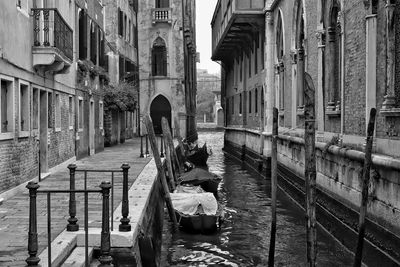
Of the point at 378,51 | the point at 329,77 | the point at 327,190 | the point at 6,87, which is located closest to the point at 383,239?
the point at 378,51

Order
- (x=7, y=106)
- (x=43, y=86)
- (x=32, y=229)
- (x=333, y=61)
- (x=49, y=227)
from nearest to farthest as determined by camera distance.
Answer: (x=32, y=229) < (x=49, y=227) < (x=7, y=106) < (x=333, y=61) < (x=43, y=86)

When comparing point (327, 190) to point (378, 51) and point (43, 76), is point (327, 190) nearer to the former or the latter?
point (378, 51)

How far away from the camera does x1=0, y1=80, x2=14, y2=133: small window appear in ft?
30.2

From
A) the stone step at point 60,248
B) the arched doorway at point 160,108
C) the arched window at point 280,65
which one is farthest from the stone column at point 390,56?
the arched doorway at point 160,108

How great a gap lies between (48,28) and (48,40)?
249mm

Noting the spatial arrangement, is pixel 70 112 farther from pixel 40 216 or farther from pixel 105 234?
pixel 105 234

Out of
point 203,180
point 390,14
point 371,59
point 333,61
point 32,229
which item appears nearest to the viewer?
point 32,229

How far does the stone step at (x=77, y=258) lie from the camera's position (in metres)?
5.13

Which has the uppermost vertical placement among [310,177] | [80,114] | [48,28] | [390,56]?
[48,28]

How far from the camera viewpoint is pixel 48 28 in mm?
10891

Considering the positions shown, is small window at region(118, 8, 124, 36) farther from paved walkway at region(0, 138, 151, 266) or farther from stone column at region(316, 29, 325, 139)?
stone column at region(316, 29, 325, 139)

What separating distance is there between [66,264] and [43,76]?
747 cm

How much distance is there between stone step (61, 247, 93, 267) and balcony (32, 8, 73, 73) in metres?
5.93

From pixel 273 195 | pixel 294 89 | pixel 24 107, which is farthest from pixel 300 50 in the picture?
pixel 24 107
